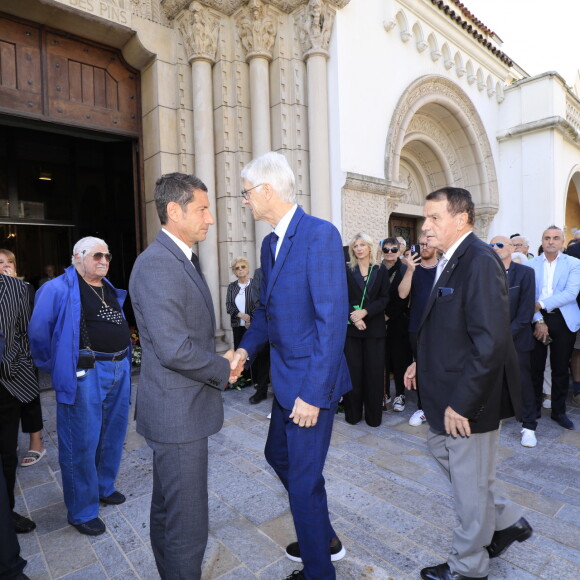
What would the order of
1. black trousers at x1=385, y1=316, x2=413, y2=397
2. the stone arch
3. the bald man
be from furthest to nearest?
the stone arch < black trousers at x1=385, y1=316, x2=413, y2=397 < the bald man

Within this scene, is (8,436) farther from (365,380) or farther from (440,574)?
(365,380)

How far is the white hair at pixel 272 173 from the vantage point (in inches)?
76.8

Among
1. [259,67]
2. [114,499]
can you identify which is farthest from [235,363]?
[259,67]

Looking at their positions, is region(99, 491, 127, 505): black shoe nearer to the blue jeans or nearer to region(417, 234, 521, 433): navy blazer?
the blue jeans

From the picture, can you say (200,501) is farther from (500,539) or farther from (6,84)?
(6,84)

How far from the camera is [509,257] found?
417 centimetres

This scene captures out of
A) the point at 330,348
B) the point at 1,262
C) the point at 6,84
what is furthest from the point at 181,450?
the point at 6,84

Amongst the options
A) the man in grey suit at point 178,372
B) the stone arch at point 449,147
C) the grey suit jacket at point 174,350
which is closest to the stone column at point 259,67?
the stone arch at point 449,147

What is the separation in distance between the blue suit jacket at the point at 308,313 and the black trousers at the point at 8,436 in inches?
Result: 70.5

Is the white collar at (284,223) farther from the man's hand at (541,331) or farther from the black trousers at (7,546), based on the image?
the man's hand at (541,331)

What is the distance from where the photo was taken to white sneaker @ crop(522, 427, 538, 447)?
3742 mm

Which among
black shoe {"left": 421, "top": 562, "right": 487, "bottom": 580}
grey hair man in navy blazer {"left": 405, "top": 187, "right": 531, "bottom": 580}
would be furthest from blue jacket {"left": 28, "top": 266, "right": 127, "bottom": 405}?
black shoe {"left": 421, "top": 562, "right": 487, "bottom": 580}

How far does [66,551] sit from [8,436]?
779 millimetres

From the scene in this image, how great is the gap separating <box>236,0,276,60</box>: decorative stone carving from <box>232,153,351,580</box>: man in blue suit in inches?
193
